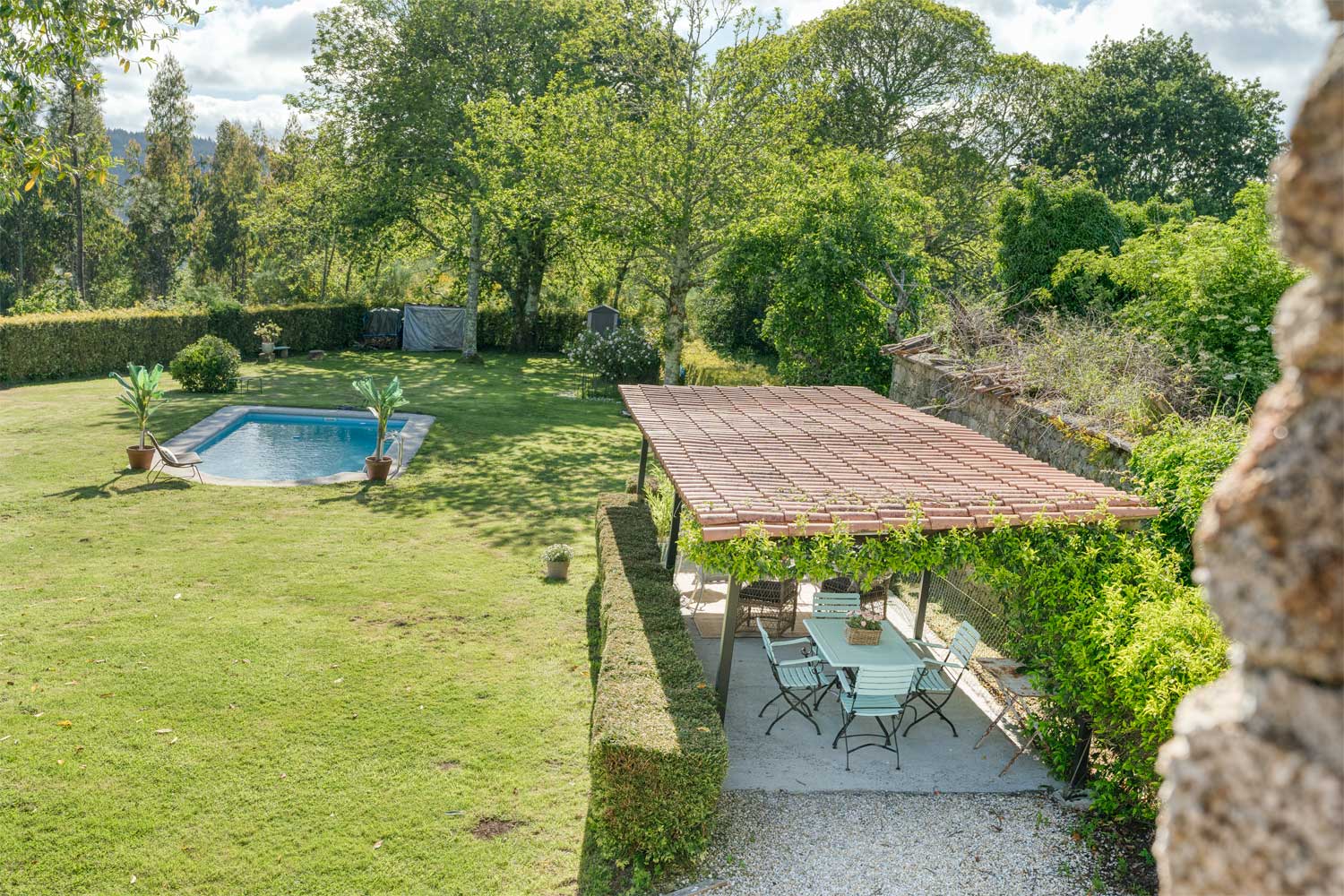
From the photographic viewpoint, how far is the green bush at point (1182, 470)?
8.09 meters

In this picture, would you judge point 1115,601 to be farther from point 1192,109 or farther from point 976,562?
point 1192,109

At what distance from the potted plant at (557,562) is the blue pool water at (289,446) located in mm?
7070

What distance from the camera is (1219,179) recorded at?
31.3 metres

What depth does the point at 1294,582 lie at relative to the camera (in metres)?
1.17

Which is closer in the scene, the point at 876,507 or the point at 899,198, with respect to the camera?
the point at 876,507

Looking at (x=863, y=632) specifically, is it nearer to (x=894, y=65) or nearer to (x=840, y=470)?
(x=840, y=470)

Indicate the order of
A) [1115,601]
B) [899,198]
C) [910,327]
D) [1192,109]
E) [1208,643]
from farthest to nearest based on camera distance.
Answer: [1192,109] < [899,198] < [910,327] < [1115,601] < [1208,643]

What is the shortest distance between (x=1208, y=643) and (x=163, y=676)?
9.20 meters

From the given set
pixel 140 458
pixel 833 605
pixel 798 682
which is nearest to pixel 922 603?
pixel 833 605

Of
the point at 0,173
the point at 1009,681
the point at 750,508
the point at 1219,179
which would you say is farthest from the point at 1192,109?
the point at 0,173

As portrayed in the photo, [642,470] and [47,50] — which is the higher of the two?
[47,50]

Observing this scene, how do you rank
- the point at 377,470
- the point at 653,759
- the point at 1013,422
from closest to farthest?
the point at 653,759 → the point at 1013,422 → the point at 377,470

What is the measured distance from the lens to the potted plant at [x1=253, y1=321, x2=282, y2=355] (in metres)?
31.2

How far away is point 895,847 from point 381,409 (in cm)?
1263
